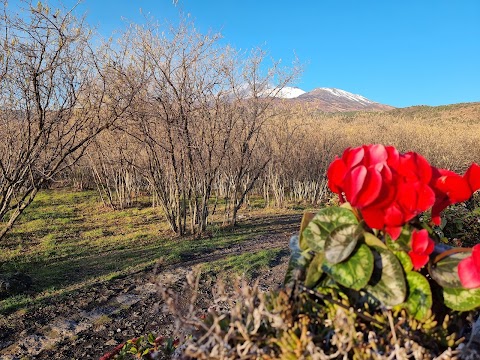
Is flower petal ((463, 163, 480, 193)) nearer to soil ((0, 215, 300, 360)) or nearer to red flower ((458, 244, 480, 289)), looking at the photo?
red flower ((458, 244, 480, 289))

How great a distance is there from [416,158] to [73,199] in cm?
1514

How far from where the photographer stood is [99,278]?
5.73m

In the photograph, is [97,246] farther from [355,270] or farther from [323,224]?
[355,270]

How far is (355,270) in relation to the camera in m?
0.92

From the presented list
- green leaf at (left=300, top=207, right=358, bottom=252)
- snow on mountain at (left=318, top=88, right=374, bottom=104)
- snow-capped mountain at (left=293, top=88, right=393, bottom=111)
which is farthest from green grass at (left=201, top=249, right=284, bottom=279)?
snow on mountain at (left=318, top=88, right=374, bottom=104)

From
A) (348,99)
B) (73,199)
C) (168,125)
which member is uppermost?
(348,99)

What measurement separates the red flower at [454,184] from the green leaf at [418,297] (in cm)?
22

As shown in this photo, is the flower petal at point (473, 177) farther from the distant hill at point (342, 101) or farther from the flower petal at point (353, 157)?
the distant hill at point (342, 101)

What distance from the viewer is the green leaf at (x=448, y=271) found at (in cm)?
92

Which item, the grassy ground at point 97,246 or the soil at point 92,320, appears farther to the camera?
the grassy ground at point 97,246

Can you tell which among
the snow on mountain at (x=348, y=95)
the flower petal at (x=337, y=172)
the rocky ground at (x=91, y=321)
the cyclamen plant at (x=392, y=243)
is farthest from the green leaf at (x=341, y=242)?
the snow on mountain at (x=348, y=95)

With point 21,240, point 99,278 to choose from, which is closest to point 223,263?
point 99,278

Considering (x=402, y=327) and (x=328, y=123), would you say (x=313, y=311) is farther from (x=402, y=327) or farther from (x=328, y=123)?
(x=328, y=123)

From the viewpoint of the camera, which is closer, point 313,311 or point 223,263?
point 313,311
